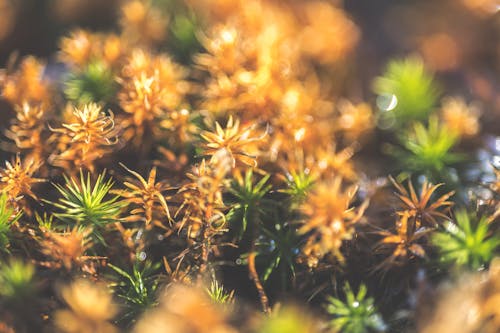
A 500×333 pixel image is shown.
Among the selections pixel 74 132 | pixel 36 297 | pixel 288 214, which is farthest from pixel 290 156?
pixel 36 297

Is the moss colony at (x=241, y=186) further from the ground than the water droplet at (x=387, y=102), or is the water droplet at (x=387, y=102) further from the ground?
the water droplet at (x=387, y=102)

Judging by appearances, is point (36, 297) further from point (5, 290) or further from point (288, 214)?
point (288, 214)

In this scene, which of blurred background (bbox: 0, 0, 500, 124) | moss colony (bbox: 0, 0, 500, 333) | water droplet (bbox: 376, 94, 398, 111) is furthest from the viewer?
blurred background (bbox: 0, 0, 500, 124)

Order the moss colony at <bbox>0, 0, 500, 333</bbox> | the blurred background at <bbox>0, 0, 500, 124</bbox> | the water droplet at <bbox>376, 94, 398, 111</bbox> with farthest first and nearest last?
the blurred background at <bbox>0, 0, 500, 124</bbox>, the water droplet at <bbox>376, 94, 398, 111</bbox>, the moss colony at <bbox>0, 0, 500, 333</bbox>

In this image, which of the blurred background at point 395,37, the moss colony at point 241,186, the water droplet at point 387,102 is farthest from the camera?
the blurred background at point 395,37

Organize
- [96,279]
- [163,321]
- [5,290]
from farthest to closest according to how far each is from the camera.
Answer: [96,279] < [5,290] < [163,321]

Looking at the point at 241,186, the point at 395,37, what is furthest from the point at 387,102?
the point at 241,186

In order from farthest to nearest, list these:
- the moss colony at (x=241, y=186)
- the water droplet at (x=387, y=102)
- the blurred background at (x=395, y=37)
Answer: the blurred background at (x=395, y=37) < the water droplet at (x=387, y=102) < the moss colony at (x=241, y=186)

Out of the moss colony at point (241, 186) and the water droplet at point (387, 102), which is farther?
the water droplet at point (387, 102)

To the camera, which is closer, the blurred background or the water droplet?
the water droplet

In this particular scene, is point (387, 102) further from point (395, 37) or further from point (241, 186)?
point (241, 186)

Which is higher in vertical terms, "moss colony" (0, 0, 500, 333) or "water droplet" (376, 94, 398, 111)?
"water droplet" (376, 94, 398, 111)
